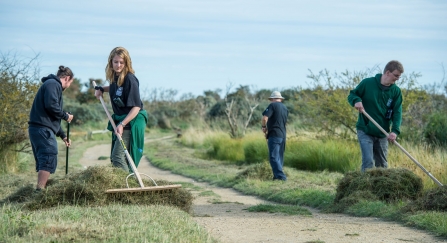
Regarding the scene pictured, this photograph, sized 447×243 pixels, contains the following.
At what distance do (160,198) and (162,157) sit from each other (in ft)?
50.6

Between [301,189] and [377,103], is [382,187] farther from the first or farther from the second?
[301,189]

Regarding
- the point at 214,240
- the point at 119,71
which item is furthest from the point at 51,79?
the point at 214,240

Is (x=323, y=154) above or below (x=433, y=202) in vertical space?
below

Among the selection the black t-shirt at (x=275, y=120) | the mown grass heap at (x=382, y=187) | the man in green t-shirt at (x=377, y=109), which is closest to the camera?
the mown grass heap at (x=382, y=187)

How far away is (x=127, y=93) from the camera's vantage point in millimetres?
9156

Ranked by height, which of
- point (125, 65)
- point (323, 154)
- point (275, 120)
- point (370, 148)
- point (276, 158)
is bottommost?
point (323, 154)

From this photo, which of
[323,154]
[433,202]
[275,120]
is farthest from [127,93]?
[323,154]

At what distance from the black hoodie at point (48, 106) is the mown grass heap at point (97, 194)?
105cm

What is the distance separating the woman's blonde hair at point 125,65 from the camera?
9203 mm

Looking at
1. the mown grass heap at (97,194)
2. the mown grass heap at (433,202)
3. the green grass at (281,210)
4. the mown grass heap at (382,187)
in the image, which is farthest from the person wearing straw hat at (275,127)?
the mown grass heap at (97,194)

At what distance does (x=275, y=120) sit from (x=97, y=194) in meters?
7.38

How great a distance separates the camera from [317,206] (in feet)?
35.4

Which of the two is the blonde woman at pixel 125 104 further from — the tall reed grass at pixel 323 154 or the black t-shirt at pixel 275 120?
the black t-shirt at pixel 275 120

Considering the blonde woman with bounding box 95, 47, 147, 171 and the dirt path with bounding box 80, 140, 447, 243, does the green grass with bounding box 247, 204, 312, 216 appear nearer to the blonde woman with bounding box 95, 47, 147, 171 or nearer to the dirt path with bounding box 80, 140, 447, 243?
the dirt path with bounding box 80, 140, 447, 243
